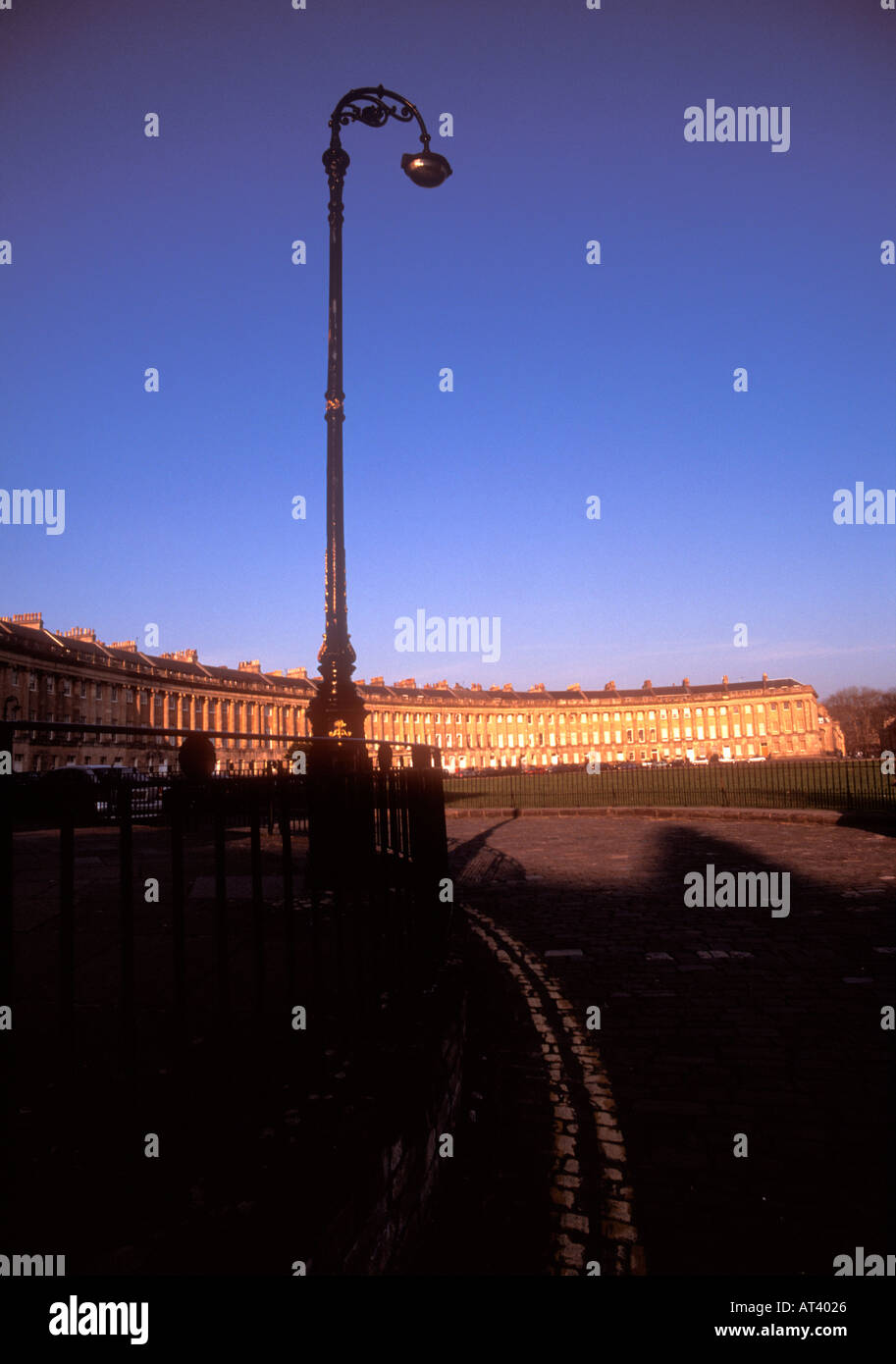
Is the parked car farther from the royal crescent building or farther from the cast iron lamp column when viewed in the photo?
the royal crescent building

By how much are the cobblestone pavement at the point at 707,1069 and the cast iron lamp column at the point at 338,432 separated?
3403 mm

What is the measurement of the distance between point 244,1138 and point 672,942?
599cm

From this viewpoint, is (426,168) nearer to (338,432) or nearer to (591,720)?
(338,432)

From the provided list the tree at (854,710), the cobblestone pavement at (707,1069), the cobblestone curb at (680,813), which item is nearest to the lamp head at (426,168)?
the cobblestone pavement at (707,1069)

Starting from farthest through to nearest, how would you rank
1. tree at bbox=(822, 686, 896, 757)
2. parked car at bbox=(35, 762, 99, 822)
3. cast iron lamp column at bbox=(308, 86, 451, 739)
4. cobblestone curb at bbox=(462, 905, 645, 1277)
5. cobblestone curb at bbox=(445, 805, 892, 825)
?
tree at bbox=(822, 686, 896, 757)
cobblestone curb at bbox=(445, 805, 892, 825)
cast iron lamp column at bbox=(308, 86, 451, 739)
cobblestone curb at bbox=(462, 905, 645, 1277)
parked car at bbox=(35, 762, 99, 822)

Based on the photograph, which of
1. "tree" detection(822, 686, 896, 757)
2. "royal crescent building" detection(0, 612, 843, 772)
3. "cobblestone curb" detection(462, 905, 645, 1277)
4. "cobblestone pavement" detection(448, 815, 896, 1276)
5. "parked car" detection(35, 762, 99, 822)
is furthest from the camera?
"royal crescent building" detection(0, 612, 843, 772)

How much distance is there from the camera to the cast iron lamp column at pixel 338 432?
1001 centimetres

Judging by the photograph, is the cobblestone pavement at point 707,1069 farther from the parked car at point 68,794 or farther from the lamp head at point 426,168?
the lamp head at point 426,168

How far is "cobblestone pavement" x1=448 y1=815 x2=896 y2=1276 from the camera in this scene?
3.12m

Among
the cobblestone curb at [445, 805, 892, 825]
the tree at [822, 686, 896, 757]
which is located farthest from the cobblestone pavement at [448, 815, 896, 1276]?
the tree at [822, 686, 896, 757]

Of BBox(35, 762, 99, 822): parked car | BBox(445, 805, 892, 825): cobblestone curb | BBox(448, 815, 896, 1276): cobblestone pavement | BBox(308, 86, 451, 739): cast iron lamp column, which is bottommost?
BBox(445, 805, 892, 825): cobblestone curb
